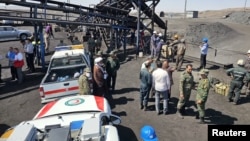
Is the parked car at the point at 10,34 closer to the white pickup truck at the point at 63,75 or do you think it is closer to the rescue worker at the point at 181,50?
the white pickup truck at the point at 63,75

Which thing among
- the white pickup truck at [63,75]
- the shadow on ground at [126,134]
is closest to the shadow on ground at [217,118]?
the shadow on ground at [126,134]

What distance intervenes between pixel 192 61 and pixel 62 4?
9390 mm

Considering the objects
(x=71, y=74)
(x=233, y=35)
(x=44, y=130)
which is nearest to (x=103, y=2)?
(x=71, y=74)

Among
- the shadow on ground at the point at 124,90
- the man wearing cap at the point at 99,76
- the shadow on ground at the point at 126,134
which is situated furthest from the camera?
the shadow on ground at the point at 124,90

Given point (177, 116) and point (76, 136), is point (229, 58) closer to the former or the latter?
point (177, 116)

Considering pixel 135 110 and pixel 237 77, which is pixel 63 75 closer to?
pixel 135 110

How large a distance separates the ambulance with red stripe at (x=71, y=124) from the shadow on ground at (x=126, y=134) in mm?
1094

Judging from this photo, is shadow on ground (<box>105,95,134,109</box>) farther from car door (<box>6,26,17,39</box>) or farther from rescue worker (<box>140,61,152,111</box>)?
car door (<box>6,26,17,39</box>)

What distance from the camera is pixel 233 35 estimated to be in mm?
35719

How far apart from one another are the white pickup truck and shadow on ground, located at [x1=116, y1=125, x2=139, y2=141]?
2.48m

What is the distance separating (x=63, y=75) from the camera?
1048 cm

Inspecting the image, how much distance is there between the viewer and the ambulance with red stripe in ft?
14.4

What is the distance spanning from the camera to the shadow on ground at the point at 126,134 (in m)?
7.59

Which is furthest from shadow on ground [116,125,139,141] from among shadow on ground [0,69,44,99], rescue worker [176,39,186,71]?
rescue worker [176,39,186,71]
